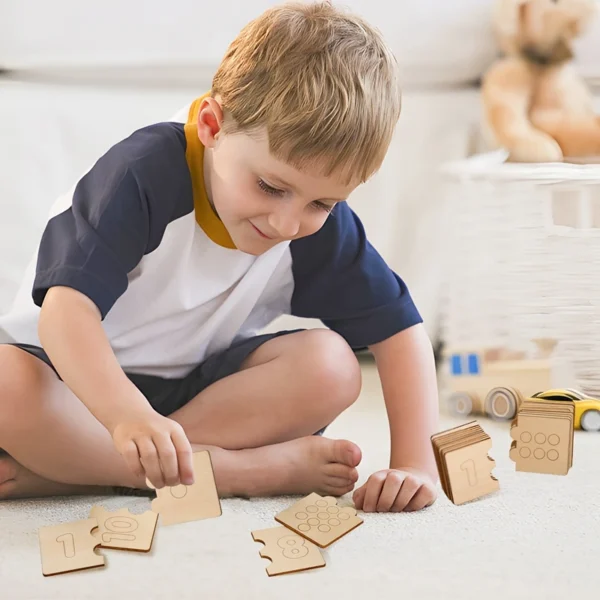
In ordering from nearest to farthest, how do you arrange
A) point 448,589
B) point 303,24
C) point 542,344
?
point 448,589
point 303,24
point 542,344

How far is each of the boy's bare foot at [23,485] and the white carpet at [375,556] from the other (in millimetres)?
16

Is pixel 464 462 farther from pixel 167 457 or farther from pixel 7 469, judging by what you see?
pixel 7 469

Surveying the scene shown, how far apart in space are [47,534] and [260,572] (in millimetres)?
178

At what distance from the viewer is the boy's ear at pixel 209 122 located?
846mm

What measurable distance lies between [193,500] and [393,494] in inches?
7.7

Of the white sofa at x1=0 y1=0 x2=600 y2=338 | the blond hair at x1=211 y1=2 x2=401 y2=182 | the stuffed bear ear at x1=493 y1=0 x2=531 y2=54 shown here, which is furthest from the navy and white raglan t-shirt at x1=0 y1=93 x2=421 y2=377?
the stuffed bear ear at x1=493 y1=0 x2=531 y2=54

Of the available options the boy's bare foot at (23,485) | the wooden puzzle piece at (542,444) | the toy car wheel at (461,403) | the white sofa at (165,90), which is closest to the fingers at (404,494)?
the wooden puzzle piece at (542,444)

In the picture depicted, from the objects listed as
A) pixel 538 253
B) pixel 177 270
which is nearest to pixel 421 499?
pixel 177 270

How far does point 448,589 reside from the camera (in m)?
0.69

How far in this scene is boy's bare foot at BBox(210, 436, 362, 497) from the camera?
2.98 feet

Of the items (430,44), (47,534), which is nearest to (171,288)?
(47,534)

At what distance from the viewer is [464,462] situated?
2.87 feet

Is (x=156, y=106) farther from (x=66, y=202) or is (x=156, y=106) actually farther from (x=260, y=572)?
(x=260, y=572)

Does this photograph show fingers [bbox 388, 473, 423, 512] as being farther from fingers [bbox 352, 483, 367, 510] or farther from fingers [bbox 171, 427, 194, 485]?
fingers [bbox 171, 427, 194, 485]
